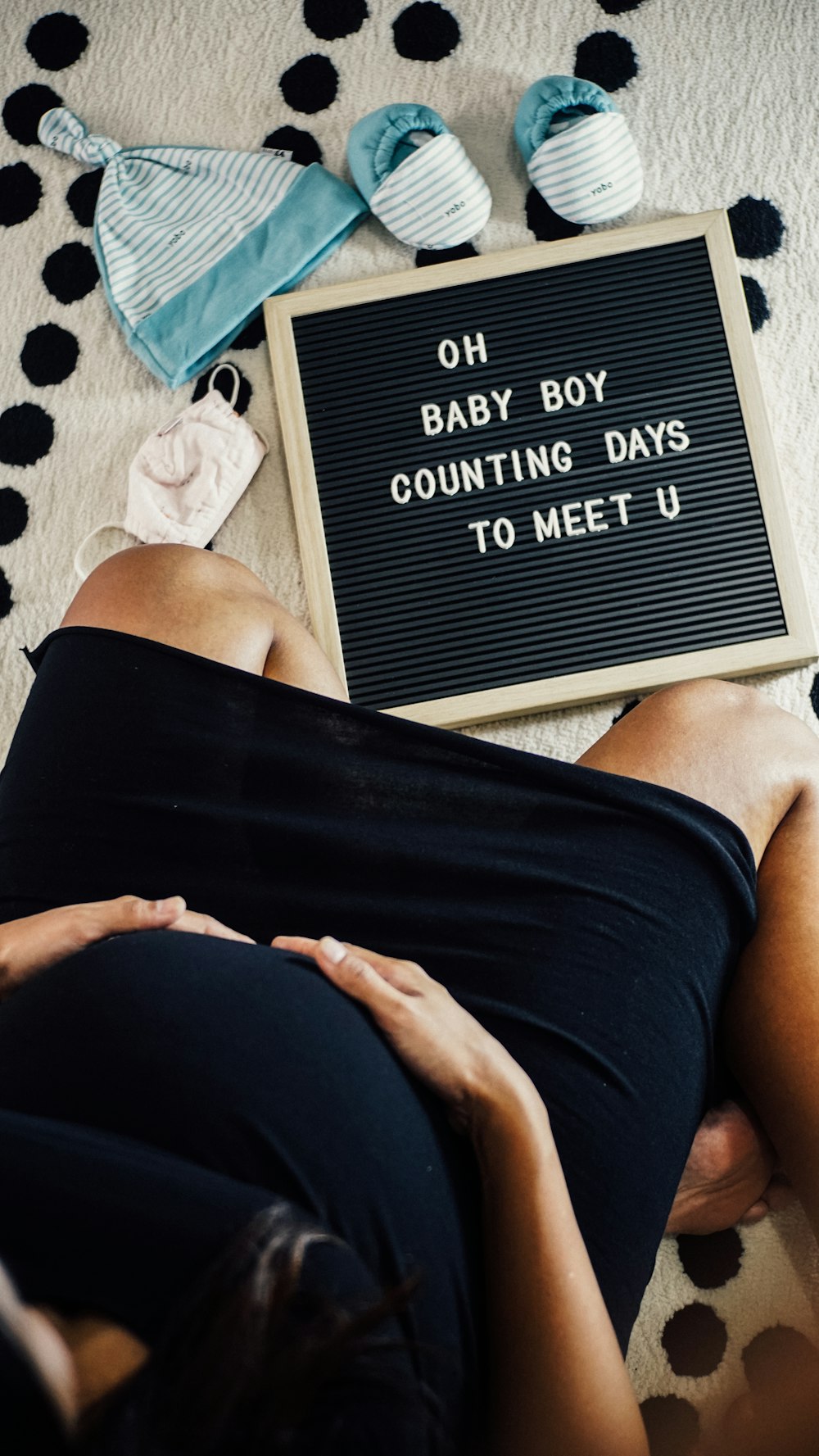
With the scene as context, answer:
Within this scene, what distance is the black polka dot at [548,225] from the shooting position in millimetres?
1298

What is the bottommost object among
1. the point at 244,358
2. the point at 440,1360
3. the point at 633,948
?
the point at 440,1360

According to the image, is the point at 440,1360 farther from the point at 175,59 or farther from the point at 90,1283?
the point at 175,59

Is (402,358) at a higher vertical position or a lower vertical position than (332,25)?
lower

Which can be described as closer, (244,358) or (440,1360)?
(440,1360)

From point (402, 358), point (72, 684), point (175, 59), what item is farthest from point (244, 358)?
point (72, 684)

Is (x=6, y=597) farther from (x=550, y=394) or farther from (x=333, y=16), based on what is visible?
(x=333, y=16)

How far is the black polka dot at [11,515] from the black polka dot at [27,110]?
1.57ft

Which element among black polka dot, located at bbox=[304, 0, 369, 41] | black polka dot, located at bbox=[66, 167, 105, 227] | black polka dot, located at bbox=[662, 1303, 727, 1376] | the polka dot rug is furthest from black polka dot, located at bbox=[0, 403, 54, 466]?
black polka dot, located at bbox=[662, 1303, 727, 1376]

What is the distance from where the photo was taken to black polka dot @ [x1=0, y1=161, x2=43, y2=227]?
1412 millimetres

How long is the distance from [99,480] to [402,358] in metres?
0.40

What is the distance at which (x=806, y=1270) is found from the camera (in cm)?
100

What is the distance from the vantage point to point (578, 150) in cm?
121

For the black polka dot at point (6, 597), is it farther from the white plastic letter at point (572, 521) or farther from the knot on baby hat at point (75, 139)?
the white plastic letter at point (572, 521)

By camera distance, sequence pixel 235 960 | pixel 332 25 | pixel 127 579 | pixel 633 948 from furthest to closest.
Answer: pixel 332 25 < pixel 127 579 < pixel 633 948 < pixel 235 960
